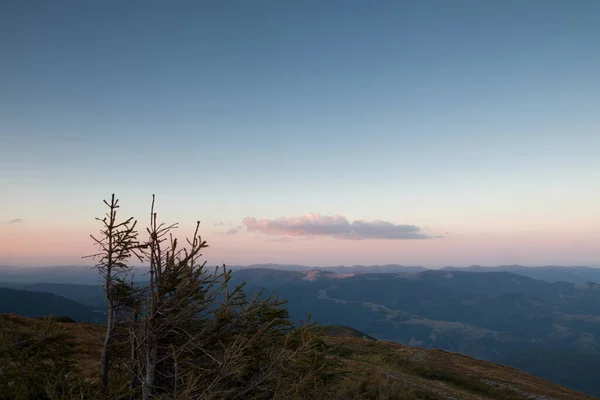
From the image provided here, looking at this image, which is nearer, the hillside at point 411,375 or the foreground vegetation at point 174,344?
the foreground vegetation at point 174,344

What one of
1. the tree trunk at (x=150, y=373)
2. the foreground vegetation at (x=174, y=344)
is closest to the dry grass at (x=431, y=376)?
the foreground vegetation at (x=174, y=344)

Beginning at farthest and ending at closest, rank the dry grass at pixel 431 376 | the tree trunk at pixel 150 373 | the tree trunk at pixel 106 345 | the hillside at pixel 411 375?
the dry grass at pixel 431 376 → the hillside at pixel 411 375 → the tree trunk at pixel 106 345 → the tree trunk at pixel 150 373

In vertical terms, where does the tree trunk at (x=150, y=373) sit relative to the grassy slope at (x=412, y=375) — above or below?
above

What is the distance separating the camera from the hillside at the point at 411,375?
2539cm

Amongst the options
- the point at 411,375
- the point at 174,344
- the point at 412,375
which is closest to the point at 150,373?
the point at 174,344

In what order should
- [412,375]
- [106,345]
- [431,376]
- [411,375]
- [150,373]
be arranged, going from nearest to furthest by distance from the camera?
[150,373] < [106,345] < [411,375] < [412,375] < [431,376]

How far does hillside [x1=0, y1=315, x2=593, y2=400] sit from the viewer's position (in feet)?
83.3

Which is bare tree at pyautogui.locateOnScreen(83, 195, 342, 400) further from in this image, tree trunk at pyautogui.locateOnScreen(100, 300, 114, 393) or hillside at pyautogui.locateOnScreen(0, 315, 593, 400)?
hillside at pyautogui.locateOnScreen(0, 315, 593, 400)

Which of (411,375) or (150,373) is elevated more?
(150,373)

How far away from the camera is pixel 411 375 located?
3659 centimetres

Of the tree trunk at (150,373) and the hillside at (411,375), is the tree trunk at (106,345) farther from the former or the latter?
the hillside at (411,375)

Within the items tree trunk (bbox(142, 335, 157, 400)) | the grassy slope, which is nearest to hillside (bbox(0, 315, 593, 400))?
the grassy slope

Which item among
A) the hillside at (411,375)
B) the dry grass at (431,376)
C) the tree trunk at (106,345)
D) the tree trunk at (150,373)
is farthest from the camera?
the dry grass at (431,376)

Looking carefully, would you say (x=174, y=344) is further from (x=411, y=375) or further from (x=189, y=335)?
(x=411, y=375)
